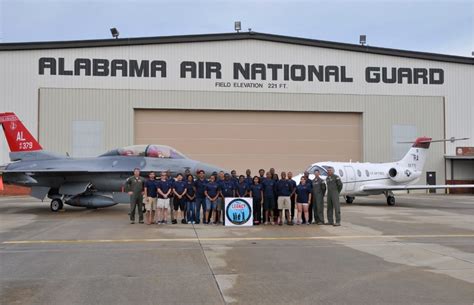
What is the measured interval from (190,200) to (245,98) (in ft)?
60.6

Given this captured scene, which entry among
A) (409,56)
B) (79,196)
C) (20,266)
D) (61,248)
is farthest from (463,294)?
(409,56)

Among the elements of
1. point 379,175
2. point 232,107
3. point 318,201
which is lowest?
point 318,201

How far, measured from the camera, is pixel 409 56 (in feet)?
113

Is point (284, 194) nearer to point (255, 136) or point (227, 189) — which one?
point (227, 189)

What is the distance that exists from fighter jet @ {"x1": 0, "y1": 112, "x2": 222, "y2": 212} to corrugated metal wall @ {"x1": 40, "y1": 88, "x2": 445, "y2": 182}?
37.6 feet

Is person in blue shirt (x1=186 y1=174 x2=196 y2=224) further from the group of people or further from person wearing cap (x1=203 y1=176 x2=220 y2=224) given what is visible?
person wearing cap (x1=203 y1=176 x2=220 y2=224)

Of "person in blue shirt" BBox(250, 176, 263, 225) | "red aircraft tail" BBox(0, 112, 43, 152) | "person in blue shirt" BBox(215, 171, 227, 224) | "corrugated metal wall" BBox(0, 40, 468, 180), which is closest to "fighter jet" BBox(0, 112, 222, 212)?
"red aircraft tail" BBox(0, 112, 43, 152)

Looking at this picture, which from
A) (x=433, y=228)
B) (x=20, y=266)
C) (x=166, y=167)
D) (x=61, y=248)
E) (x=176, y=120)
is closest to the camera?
(x=20, y=266)

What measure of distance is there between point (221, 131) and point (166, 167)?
Result: 14.9 metres

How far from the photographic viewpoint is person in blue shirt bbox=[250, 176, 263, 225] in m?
14.5

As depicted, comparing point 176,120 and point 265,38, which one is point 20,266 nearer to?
point 176,120

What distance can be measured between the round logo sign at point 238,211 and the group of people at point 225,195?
351mm

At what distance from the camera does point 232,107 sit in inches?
1257

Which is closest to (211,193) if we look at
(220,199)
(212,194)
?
(212,194)
